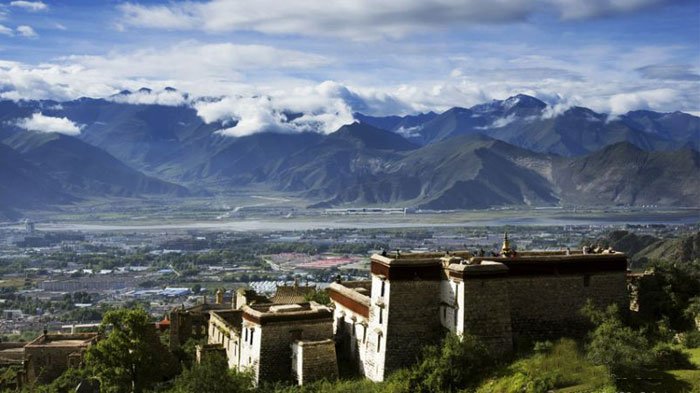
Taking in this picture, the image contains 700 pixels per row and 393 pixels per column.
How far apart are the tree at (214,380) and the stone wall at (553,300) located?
10745 millimetres

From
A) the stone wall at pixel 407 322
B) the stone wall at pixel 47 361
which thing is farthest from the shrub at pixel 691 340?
the stone wall at pixel 47 361

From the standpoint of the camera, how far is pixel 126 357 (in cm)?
3859

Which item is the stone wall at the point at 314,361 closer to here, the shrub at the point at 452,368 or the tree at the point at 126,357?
the shrub at the point at 452,368

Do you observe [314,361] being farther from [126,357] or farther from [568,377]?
[568,377]

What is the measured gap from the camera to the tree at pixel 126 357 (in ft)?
126

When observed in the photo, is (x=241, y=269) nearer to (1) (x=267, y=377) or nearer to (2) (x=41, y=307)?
(2) (x=41, y=307)

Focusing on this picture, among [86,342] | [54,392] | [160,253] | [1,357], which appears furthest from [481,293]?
[160,253]

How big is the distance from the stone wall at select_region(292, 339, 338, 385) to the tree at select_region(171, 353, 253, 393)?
80.3 inches

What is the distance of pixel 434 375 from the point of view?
101ft

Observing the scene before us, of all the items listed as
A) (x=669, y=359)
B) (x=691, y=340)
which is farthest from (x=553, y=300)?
(x=669, y=359)

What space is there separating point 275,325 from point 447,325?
706cm

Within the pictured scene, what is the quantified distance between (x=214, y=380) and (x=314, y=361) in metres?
3.98

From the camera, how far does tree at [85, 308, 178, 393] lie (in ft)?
126

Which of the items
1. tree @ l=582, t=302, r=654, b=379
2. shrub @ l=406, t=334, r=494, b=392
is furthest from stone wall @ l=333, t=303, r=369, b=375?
tree @ l=582, t=302, r=654, b=379
